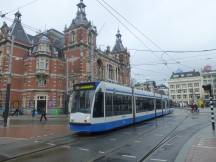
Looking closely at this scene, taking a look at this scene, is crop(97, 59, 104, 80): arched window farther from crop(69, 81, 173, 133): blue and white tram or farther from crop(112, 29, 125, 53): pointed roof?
crop(69, 81, 173, 133): blue and white tram

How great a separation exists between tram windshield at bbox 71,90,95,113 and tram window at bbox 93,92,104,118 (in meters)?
0.34

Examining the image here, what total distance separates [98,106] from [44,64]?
1434 inches

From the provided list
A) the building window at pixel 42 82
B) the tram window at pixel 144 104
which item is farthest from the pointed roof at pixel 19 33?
the tram window at pixel 144 104

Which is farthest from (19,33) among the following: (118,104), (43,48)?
(118,104)

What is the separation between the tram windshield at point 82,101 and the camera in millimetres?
14617

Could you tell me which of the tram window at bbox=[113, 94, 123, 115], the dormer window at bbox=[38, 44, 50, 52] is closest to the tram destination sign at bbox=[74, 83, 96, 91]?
the tram window at bbox=[113, 94, 123, 115]

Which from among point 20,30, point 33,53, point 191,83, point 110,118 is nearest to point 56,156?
point 110,118

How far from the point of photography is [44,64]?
48.8 meters

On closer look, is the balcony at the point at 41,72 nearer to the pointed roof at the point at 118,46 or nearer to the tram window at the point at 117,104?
the pointed roof at the point at 118,46

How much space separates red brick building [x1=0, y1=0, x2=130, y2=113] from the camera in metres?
47.9

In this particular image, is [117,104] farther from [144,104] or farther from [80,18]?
[80,18]

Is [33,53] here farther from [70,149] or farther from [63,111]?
[70,149]

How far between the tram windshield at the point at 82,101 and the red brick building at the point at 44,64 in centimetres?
3116

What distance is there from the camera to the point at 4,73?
1877 inches
